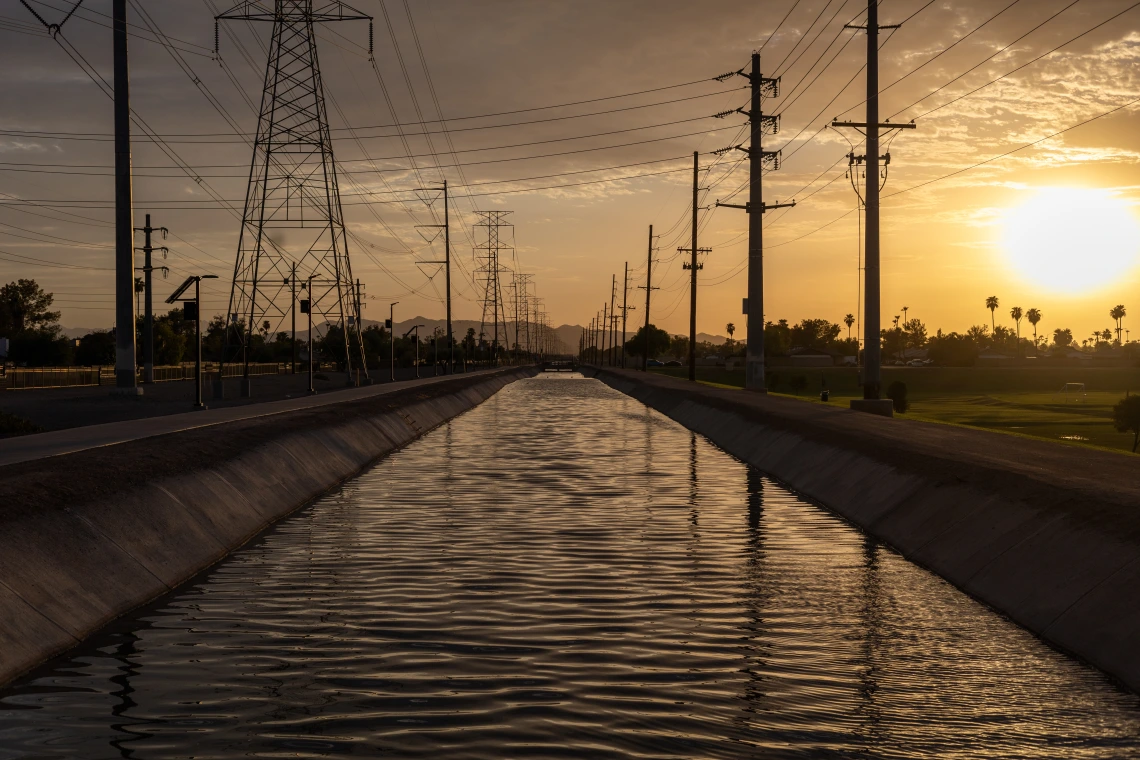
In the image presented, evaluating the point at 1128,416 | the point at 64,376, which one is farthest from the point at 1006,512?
the point at 64,376

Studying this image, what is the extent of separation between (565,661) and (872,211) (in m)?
31.3

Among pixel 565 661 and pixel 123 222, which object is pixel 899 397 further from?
pixel 565 661

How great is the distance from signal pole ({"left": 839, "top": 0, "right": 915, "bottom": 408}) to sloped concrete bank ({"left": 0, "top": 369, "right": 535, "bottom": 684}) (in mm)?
17559

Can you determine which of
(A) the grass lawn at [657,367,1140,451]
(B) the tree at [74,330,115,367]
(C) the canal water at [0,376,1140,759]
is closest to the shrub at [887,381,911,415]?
(A) the grass lawn at [657,367,1140,451]

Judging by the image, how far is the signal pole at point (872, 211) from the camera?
125 ft

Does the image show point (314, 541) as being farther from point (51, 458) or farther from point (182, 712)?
point (182, 712)

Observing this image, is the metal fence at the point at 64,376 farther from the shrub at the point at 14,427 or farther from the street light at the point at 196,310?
the shrub at the point at 14,427

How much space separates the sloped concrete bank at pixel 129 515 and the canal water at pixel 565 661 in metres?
0.42

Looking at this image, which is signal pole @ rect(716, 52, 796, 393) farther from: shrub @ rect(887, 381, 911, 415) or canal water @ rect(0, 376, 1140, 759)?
canal water @ rect(0, 376, 1140, 759)

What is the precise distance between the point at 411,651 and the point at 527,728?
8.20ft

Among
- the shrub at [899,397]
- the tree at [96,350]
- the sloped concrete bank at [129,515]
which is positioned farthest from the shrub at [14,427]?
the tree at [96,350]

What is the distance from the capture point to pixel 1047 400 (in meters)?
81.4

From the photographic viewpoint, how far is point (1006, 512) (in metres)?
15.2

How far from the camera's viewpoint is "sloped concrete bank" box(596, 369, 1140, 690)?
1123cm
